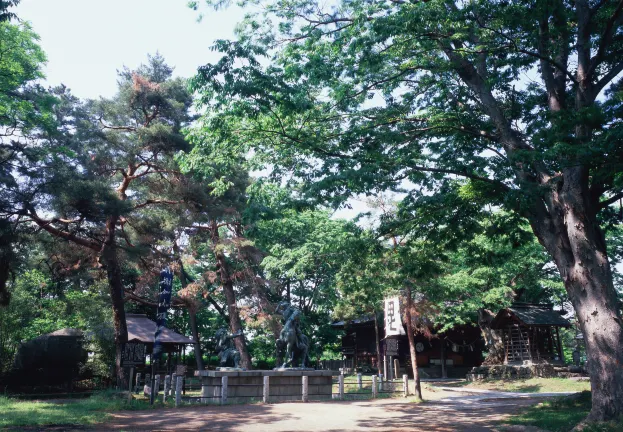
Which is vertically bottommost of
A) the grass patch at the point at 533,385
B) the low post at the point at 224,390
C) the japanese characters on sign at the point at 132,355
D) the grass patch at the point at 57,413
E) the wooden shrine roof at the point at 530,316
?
the grass patch at the point at 533,385

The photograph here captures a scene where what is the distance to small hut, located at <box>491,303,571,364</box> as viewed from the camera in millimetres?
26547

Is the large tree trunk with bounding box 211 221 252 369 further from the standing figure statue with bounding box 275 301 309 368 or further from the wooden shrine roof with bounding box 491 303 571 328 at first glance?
the wooden shrine roof with bounding box 491 303 571 328

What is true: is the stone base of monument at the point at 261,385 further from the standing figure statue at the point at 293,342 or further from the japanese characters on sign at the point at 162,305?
the japanese characters on sign at the point at 162,305

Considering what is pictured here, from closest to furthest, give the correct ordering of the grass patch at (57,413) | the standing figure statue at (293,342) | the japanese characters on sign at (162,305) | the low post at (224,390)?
the grass patch at (57,413) → the low post at (224,390) → the japanese characters on sign at (162,305) → the standing figure statue at (293,342)

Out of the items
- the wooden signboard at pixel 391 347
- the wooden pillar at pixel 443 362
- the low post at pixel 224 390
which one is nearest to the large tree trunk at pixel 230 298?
the wooden signboard at pixel 391 347

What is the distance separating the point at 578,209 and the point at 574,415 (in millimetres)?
4489

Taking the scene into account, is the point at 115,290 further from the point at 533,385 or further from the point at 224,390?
the point at 533,385

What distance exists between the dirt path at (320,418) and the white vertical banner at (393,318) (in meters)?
2.64

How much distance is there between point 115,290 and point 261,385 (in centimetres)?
830

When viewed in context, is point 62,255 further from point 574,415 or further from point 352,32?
point 574,415

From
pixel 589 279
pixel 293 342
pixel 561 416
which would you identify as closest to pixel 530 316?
pixel 293 342

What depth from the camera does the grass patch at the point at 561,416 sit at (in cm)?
820

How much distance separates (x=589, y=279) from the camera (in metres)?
9.23

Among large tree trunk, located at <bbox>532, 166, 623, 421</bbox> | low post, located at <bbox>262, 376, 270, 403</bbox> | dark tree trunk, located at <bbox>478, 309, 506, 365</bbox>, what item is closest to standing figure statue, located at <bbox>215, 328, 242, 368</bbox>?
low post, located at <bbox>262, 376, 270, 403</bbox>
